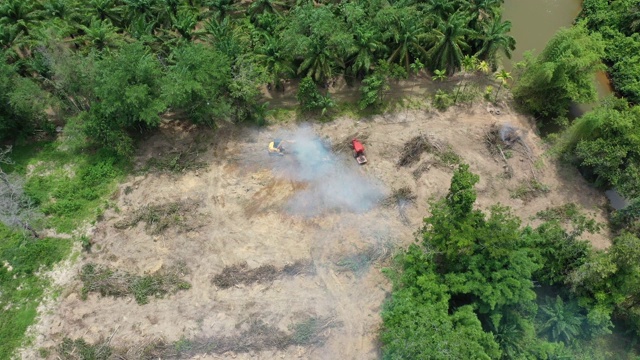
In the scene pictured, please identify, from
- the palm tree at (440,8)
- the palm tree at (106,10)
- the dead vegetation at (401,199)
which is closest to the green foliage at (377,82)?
the palm tree at (440,8)

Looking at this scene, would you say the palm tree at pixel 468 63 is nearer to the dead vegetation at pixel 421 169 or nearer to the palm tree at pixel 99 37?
the dead vegetation at pixel 421 169

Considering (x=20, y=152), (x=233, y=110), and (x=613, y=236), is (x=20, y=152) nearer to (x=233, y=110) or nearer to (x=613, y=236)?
(x=233, y=110)

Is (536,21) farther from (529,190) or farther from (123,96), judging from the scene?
(123,96)

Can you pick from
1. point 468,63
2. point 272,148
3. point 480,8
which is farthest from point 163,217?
point 480,8

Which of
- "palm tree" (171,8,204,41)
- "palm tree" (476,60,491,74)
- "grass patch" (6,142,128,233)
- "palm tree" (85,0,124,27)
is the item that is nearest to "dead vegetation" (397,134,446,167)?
"palm tree" (476,60,491,74)

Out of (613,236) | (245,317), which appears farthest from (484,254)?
(245,317)

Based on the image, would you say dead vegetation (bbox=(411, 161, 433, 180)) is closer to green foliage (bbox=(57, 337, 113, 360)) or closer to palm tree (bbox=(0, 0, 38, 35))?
green foliage (bbox=(57, 337, 113, 360))
